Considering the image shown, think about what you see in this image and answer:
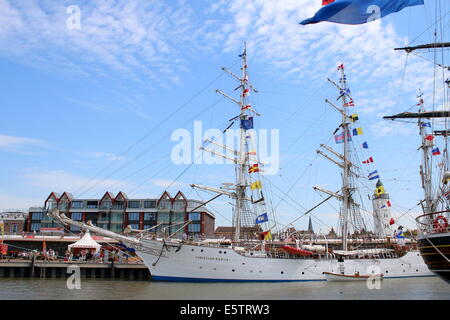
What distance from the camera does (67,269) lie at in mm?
32094

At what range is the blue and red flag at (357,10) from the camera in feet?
44.2

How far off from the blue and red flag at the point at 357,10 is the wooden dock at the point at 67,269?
27210 millimetres

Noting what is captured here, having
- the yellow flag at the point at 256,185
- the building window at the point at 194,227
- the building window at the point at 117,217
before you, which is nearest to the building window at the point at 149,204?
the building window at the point at 117,217

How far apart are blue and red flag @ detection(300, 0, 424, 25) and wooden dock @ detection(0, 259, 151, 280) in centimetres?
2721

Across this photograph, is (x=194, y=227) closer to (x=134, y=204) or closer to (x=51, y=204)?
(x=134, y=204)

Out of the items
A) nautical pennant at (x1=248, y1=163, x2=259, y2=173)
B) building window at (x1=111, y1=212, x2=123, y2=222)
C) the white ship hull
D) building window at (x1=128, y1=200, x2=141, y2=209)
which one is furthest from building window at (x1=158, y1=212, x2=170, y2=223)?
the white ship hull

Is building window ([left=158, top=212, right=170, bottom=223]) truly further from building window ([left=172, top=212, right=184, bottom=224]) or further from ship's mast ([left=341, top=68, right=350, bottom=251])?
ship's mast ([left=341, top=68, right=350, bottom=251])

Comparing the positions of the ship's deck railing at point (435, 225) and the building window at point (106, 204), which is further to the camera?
the building window at point (106, 204)

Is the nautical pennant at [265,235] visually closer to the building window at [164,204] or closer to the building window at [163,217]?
the building window at [163,217]

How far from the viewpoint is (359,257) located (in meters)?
36.7

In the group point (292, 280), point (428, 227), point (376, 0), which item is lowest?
point (292, 280)
